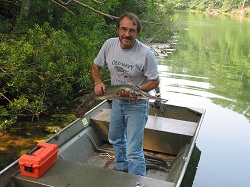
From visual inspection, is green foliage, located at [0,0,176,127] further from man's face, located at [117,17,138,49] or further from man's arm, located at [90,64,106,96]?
man's face, located at [117,17,138,49]

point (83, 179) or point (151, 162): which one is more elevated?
point (83, 179)

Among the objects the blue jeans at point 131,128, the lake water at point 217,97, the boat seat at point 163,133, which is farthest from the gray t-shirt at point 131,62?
the lake water at point 217,97

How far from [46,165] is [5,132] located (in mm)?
3581

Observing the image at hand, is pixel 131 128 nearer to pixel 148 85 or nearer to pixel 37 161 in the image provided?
pixel 148 85

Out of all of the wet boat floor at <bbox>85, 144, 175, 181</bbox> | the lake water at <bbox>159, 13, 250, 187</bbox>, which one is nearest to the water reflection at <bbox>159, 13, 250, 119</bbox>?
the lake water at <bbox>159, 13, 250, 187</bbox>

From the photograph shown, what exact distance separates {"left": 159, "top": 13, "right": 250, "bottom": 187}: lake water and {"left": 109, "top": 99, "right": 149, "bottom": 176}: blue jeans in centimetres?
247

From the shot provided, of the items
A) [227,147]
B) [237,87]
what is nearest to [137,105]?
[227,147]

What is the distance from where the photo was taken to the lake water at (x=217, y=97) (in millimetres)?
6215

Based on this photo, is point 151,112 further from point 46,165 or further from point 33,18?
point 33,18

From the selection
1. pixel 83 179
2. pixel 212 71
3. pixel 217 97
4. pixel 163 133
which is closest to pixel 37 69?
pixel 163 133

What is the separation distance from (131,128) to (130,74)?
59 centimetres

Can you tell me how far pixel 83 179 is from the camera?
326 centimetres

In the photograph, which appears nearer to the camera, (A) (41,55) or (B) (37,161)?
(B) (37,161)

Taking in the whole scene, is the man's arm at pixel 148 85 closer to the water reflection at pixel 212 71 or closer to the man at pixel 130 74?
the man at pixel 130 74
